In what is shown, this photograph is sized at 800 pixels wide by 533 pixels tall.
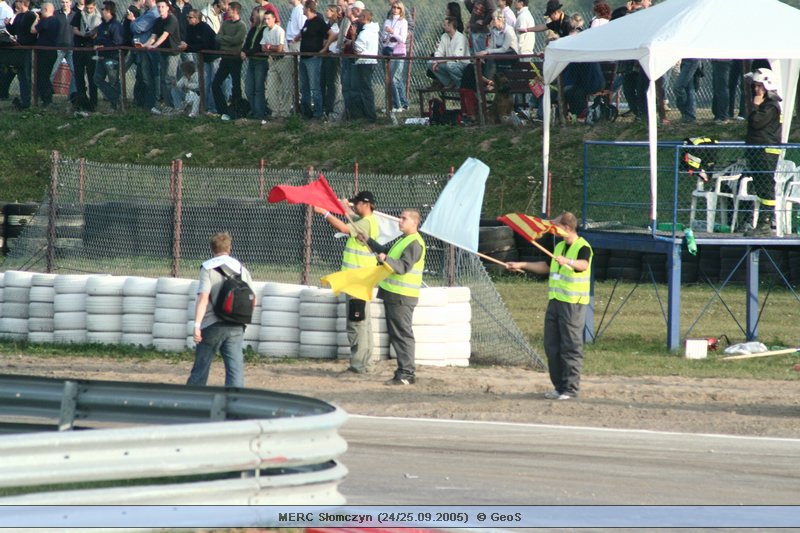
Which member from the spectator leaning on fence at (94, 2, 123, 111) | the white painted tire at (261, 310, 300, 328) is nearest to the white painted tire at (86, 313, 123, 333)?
the white painted tire at (261, 310, 300, 328)

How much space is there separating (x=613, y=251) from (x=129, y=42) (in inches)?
525

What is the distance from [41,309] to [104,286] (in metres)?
0.94

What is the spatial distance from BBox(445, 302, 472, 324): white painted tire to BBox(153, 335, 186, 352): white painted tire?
10.3 feet

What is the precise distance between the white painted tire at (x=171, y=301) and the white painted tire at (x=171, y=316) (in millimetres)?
50

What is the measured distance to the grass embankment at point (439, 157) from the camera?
17469 mm

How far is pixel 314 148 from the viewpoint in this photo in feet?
93.6

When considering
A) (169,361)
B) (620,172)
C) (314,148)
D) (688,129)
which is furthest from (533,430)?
(314,148)

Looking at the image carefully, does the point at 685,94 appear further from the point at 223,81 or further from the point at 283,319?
the point at 283,319

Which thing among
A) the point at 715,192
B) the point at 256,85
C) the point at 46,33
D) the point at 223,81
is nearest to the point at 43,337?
the point at 715,192

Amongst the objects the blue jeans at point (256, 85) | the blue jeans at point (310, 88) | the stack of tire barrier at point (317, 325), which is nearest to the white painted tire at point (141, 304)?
the stack of tire barrier at point (317, 325)

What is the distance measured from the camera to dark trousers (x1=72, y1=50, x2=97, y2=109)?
30.3 metres

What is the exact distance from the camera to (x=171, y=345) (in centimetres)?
1600

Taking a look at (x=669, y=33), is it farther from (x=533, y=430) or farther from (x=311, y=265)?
(x=533, y=430)

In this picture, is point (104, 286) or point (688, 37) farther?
point (688, 37)
